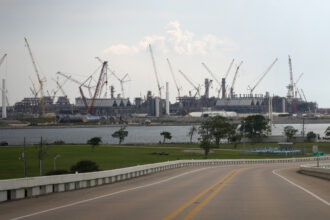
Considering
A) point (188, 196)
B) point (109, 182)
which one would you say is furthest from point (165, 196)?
point (109, 182)

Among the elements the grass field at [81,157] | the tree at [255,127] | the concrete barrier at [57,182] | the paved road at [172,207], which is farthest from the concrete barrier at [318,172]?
the tree at [255,127]

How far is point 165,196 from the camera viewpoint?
2262 centimetres

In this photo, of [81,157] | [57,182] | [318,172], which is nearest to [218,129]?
[81,157]

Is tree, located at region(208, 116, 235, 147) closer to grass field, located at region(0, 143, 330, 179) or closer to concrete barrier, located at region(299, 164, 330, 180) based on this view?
grass field, located at region(0, 143, 330, 179)

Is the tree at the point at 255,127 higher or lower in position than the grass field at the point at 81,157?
higher

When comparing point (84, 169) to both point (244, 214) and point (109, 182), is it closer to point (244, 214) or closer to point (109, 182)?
point (109, 182)

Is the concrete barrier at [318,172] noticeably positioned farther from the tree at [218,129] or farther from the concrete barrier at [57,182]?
the tree at [218,129]

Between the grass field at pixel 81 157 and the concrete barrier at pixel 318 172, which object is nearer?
the concrete barrier at pixel 318 172

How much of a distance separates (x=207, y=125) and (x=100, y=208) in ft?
371

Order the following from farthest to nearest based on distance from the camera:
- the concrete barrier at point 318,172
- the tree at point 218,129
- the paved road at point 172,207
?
the tree at point 218,129 → the concrete barrier at point 318,172 → the paved road at point 172,207

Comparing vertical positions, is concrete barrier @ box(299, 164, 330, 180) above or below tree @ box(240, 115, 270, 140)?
below

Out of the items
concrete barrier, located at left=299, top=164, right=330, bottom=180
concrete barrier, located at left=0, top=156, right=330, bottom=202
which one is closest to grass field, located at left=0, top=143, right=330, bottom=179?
concrete barrier, located at left=0, top=156, right=330, bottom=202

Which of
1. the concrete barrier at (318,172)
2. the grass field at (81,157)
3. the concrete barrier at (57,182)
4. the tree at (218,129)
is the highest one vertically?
the tree at (218,129)

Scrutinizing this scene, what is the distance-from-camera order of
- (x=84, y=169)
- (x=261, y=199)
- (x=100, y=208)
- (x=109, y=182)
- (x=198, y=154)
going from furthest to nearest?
(x=198, y=154) < (x=84, y=169) < (x=109, y=182) < (x=261, y=199) < (x=100, y=208)
